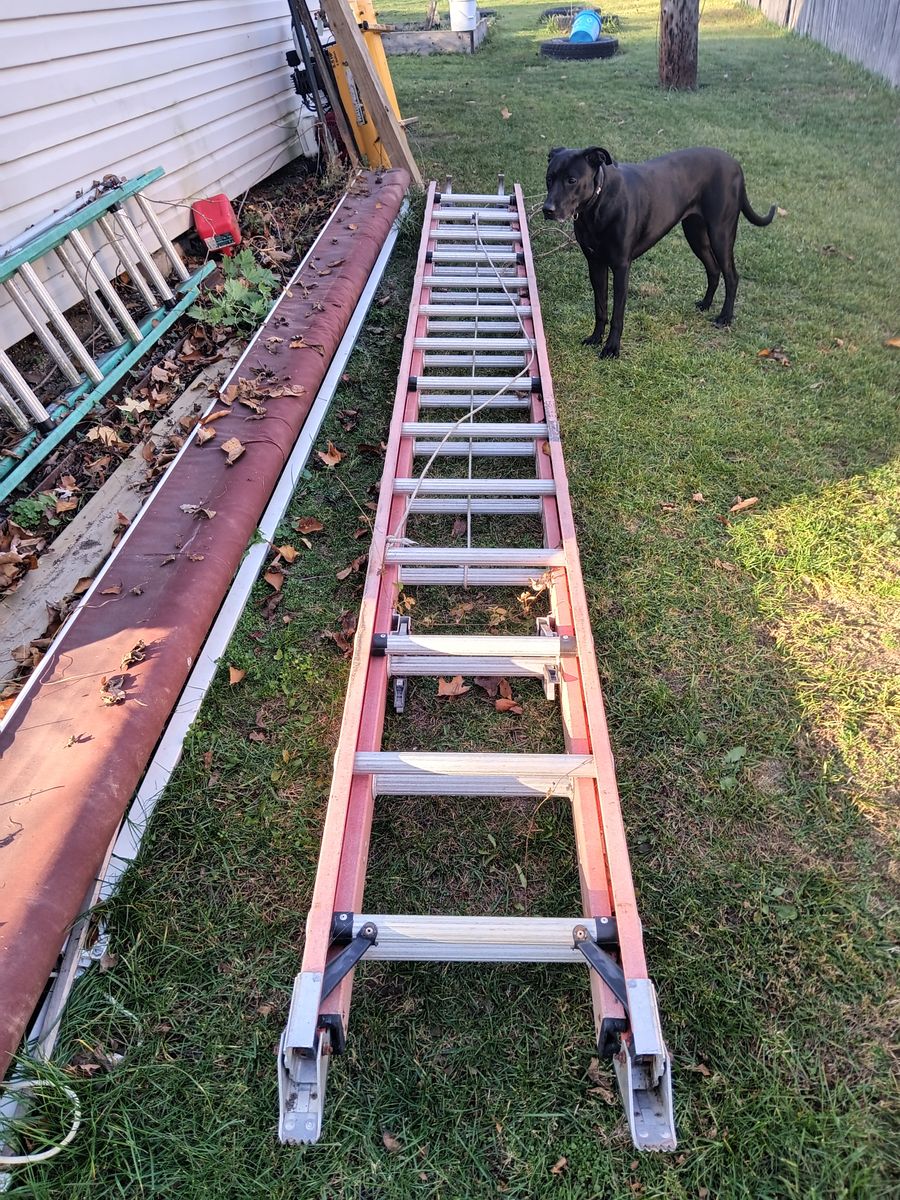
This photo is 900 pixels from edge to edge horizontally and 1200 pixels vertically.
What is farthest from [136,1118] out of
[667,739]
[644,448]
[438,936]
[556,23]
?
[556,23]

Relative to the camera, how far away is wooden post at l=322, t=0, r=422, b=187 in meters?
6.34

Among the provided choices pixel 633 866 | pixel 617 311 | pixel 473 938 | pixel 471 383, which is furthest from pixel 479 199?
pixel 473 938

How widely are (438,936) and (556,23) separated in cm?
2032

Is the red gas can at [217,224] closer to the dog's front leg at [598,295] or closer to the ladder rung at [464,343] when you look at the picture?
the ladder rung at [464,343]

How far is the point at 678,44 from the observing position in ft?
35.3

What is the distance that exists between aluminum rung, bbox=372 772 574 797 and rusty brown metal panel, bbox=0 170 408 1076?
0.86 m

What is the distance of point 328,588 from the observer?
3.30 meters

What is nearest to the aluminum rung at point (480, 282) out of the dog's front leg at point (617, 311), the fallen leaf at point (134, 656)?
the dog's front leg at point (617, 311)

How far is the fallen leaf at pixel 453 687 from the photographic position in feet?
9.33

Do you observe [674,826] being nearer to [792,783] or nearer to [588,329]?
[792,783]

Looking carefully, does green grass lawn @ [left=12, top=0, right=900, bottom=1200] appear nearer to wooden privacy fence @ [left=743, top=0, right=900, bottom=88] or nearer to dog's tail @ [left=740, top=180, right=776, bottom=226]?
dog's tail @ [left=740, top=180, right=776, bottom=226]

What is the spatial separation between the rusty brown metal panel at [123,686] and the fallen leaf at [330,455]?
21 centimetres

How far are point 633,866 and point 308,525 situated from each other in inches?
89.1

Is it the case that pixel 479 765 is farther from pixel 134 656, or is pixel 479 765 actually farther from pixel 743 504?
pixel 743 504
